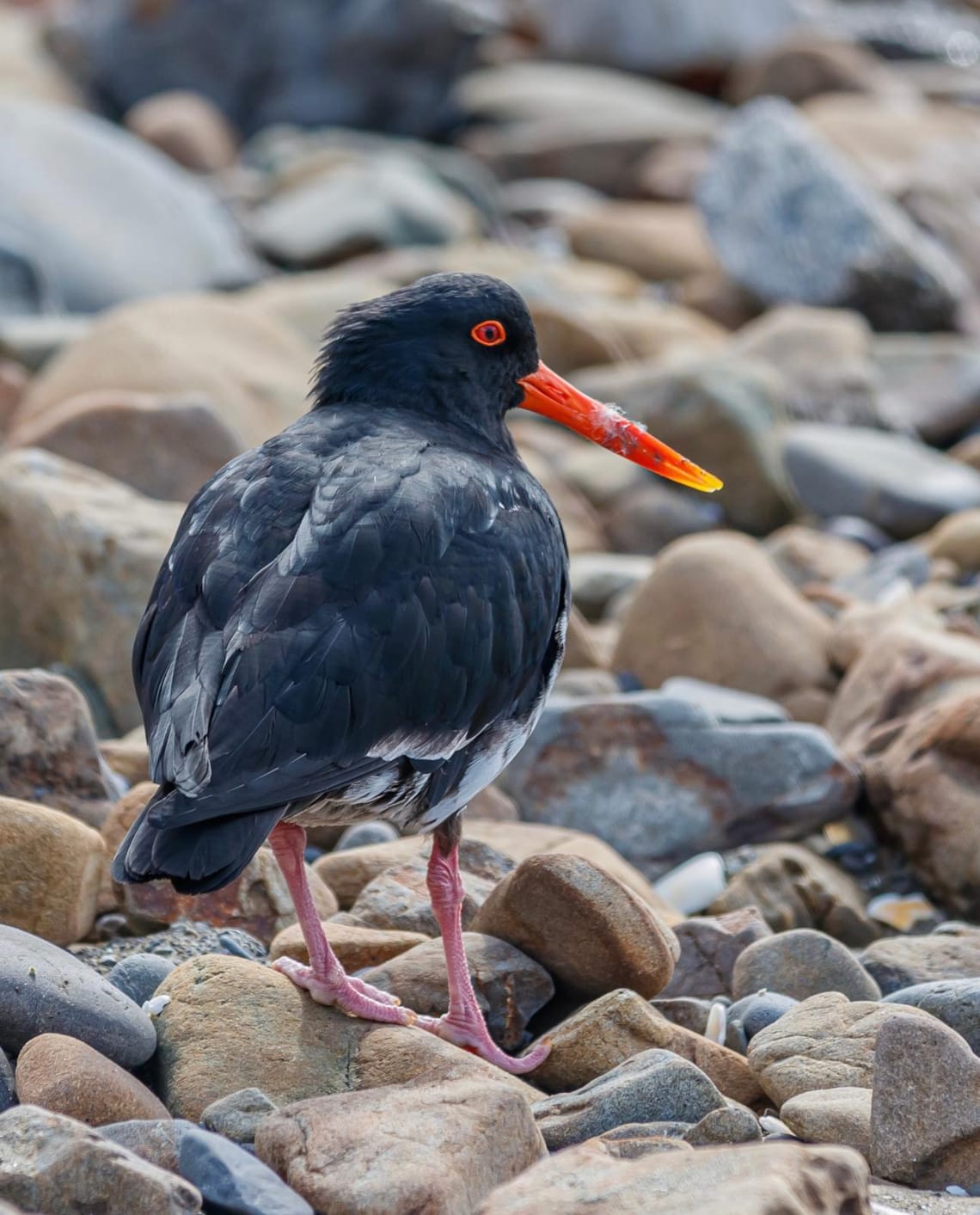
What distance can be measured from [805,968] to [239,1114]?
1.95 m

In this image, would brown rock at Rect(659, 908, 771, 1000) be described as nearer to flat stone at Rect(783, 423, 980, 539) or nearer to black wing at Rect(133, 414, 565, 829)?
black wing at Rect(133, 414, 565, 829)

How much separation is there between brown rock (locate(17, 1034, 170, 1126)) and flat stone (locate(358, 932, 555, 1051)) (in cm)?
116

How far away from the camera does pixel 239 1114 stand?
13.4 ft

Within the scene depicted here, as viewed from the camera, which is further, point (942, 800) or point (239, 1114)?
point (942, 800)

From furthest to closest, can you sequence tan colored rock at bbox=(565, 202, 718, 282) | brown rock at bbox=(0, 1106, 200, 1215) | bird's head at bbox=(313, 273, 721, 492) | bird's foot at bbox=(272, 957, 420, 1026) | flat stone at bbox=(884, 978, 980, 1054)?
1. tan colored rock at bbox=(565, 202, 718, 282)
2. bird's head at bbox=(313, 273, 721, 492)
3. flat stone at bbox=(884, 978, 980, 1054)
4. bird's foot at bbox=(272, 957, 420, 1026)
5. brown rock at bbox=(0, 1106, 200, 1215)

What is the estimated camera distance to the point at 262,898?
5.57m

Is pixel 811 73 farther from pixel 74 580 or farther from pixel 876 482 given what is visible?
pixel 74 580

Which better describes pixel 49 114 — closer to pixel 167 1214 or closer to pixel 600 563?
pixel 600 563

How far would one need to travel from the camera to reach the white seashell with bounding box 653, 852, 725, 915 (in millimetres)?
6598

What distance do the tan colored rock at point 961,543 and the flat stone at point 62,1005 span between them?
703cm

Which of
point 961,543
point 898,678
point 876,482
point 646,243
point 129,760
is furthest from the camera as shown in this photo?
point 646,243

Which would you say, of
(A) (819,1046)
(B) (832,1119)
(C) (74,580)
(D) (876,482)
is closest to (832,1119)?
(B) (832,1119)

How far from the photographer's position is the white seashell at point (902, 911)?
6.74 m

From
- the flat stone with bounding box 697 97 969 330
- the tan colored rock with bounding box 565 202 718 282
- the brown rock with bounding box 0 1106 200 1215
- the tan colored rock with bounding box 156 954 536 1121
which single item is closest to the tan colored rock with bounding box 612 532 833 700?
the tan colored rock with bounding box 156 954 536 1121
